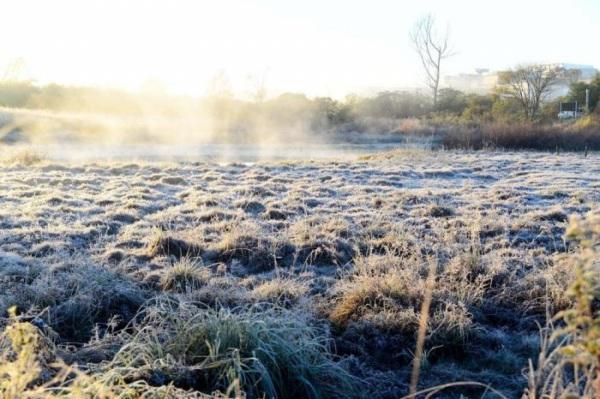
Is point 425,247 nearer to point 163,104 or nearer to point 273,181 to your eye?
point 273,181

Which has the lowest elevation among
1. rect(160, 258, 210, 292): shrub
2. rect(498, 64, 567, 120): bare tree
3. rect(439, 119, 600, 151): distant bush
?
rect(160, 258, 210, 292): shrub

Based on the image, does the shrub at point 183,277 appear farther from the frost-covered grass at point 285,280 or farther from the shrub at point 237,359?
the shrub at point 237,359

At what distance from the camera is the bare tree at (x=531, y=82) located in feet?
94.8

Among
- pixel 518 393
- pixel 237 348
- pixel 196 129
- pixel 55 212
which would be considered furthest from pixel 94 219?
pixel 196 129

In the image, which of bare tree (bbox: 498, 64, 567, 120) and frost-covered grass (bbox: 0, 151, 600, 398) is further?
bare tree (bbox: 498, 64, 567, 120)

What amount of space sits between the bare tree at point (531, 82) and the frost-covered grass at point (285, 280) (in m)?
21.4

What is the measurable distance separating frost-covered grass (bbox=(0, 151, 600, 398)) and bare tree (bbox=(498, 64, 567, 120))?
21.4 m

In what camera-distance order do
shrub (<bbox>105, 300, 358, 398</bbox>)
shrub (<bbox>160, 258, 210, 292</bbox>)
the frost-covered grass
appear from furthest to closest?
shrub (<bbox>160, 258, 210, 292</bbox>)
the frost-covered grass
shrub (<bbox>105, 300, 358, 398</bbox>)

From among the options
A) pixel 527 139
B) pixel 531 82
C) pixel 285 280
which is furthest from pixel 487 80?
pixel 285 280

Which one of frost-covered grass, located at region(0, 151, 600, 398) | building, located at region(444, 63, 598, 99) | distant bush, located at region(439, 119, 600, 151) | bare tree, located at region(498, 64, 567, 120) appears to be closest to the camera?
frost-covered grass, located at region(0, 151, 600, 398)

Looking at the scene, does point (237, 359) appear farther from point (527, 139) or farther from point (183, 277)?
point (527, 139)

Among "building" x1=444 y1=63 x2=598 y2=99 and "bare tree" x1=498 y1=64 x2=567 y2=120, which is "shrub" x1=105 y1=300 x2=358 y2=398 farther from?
"building" x1=444 y1=63 x2=598 y2=99

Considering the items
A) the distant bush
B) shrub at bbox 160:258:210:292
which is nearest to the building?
the distant bush

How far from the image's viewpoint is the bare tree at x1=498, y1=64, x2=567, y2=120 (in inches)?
1137
